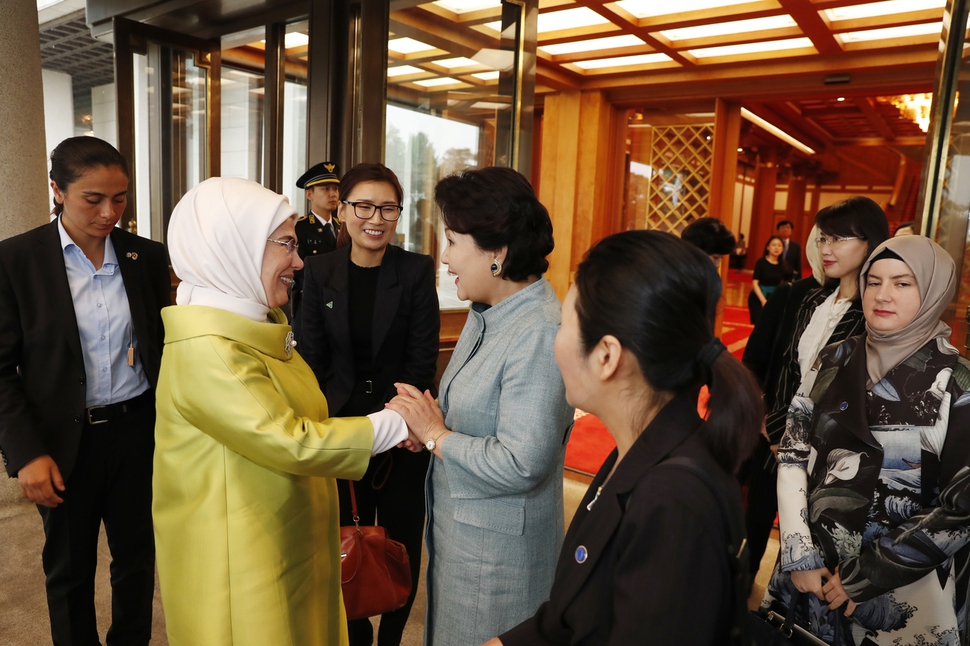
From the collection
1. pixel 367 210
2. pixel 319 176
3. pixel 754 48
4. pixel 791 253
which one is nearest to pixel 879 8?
pixel 754 48

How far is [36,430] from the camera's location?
204 cm

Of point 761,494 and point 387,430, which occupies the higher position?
point 387,430

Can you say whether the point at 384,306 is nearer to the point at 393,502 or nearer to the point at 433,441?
the point at 393,502

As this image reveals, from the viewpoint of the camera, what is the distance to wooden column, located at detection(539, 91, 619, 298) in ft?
31.7

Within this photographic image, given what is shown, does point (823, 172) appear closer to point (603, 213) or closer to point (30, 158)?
point (603, 213)

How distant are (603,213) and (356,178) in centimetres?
790

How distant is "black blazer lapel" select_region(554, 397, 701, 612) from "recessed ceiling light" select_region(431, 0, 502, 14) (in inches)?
178

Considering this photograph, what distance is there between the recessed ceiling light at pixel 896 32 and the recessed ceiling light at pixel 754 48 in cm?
42

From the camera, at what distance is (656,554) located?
871mm

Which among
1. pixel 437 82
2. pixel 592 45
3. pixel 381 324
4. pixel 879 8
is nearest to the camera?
pixel 381 324

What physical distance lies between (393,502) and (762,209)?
19.4 meters

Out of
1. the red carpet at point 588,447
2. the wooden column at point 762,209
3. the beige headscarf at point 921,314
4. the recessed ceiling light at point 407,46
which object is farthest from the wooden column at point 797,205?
the beige headscarf at point 921,314

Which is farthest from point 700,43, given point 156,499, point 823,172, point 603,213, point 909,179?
point 823,172

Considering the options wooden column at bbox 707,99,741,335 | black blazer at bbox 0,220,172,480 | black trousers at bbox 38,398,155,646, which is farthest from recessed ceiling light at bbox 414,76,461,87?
wooden column at bbox 707,99,741,335
